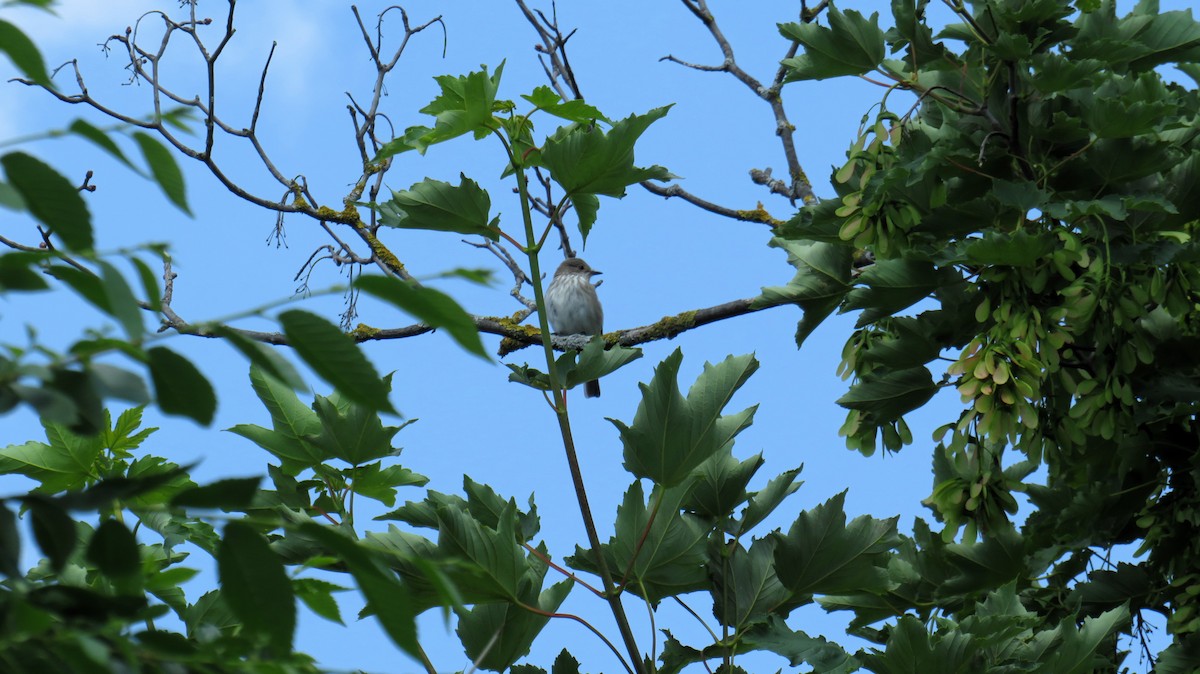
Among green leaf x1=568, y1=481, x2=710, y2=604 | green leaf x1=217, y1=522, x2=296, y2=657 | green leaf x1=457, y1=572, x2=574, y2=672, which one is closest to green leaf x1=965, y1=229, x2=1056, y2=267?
green leaf x1=568, y1=481, x2=710, y2=604

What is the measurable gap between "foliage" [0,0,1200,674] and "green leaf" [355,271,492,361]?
3.43 feet

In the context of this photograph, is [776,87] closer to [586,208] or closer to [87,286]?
[586,208]

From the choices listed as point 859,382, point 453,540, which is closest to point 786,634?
point 453,540

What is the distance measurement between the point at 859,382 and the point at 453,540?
1.50 m

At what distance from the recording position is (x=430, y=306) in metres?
1.20

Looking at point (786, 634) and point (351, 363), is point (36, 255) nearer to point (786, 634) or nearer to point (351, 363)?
point (351, 363)

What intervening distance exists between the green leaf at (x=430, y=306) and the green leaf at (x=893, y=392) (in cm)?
256

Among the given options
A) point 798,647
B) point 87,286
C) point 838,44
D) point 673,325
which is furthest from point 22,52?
point 673,325

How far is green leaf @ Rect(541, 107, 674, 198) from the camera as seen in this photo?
9.06 feet

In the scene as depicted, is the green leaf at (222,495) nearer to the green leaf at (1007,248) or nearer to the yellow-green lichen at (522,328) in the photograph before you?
the green leaf at (1007,248)

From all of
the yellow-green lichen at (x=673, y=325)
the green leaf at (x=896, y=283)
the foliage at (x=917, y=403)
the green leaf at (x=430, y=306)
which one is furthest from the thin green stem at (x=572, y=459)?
the yellow-green lichen at (x=673, y=325)

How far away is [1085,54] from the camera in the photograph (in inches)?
148

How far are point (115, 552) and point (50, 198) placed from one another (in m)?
0.34

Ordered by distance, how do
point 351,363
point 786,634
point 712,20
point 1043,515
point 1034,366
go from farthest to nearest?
point 712,20 < point 1043,515 < point 1034,366 < point 786,634 < point 351,363
